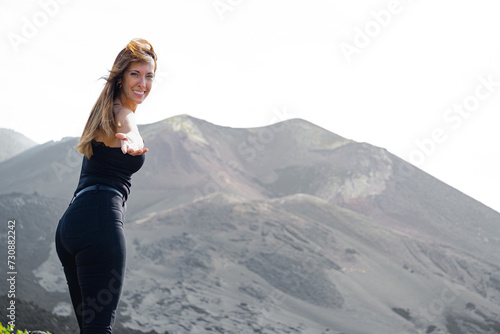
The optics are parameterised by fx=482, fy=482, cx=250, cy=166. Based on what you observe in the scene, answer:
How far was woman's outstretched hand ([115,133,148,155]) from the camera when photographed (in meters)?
1.84

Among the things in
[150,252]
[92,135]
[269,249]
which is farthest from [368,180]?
[92,135]

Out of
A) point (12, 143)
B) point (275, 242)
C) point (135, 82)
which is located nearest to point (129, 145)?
point (135, 82)

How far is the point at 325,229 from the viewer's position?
2931cm

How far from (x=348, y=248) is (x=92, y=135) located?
2677 centimetres

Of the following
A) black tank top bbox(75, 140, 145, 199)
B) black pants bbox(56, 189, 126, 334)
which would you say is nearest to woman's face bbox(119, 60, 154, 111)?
black tank top bbox(75, 140, 145, 199)

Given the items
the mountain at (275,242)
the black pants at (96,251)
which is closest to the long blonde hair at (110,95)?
the black pants at (96,251)

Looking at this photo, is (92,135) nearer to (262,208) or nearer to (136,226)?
(136,226)

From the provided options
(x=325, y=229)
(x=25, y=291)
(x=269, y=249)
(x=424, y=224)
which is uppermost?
(x=424, y=224)

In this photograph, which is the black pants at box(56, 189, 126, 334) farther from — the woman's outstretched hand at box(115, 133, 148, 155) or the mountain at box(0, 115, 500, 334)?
the mountain at box(0, 115, 500, 334)

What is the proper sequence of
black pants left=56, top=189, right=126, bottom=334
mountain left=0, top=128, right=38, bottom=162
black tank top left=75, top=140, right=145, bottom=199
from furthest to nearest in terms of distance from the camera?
mountain left=0, top=128, right=38, bottom=162, black tank top left=75, top=140, right=145, bottom=199, black pants left=56, top=189, right=126, bottom=334

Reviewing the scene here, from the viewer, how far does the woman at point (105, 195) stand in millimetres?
1796

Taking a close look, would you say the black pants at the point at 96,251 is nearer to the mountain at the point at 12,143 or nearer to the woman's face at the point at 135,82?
the woman's face at the point at 135,82

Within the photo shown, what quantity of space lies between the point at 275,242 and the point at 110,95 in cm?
2431

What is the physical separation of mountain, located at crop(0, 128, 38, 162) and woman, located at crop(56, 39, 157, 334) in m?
78.2
